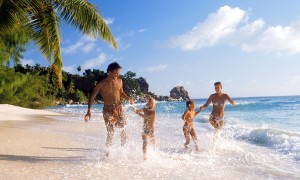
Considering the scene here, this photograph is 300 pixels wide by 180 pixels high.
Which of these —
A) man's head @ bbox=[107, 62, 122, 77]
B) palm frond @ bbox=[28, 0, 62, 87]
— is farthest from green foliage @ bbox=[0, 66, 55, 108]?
man's head @ bbox=[107, 62, 122, 77]

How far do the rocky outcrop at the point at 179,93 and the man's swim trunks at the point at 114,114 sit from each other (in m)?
138

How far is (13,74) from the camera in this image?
2825 cm

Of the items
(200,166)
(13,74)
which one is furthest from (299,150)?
(13,74)

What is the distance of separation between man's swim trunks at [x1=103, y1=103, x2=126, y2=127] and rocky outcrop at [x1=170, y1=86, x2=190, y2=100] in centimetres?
13836

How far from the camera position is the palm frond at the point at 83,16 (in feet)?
32.6

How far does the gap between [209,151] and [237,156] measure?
2.44 feet

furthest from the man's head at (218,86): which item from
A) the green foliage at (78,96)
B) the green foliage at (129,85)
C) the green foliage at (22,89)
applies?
the green foliage at (78,96)

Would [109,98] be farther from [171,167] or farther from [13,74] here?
[13,74]

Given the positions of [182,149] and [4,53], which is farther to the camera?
[4,53]

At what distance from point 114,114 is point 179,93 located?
461 feet

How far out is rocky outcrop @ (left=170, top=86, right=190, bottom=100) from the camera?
145 metres

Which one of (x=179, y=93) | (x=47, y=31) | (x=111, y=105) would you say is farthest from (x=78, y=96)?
(x=111, y=105)

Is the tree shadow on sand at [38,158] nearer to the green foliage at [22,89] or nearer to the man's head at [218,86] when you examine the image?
the man's head at [218,86]

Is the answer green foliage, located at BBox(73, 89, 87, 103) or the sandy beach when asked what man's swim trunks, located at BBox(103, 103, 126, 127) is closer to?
the sandy beach
